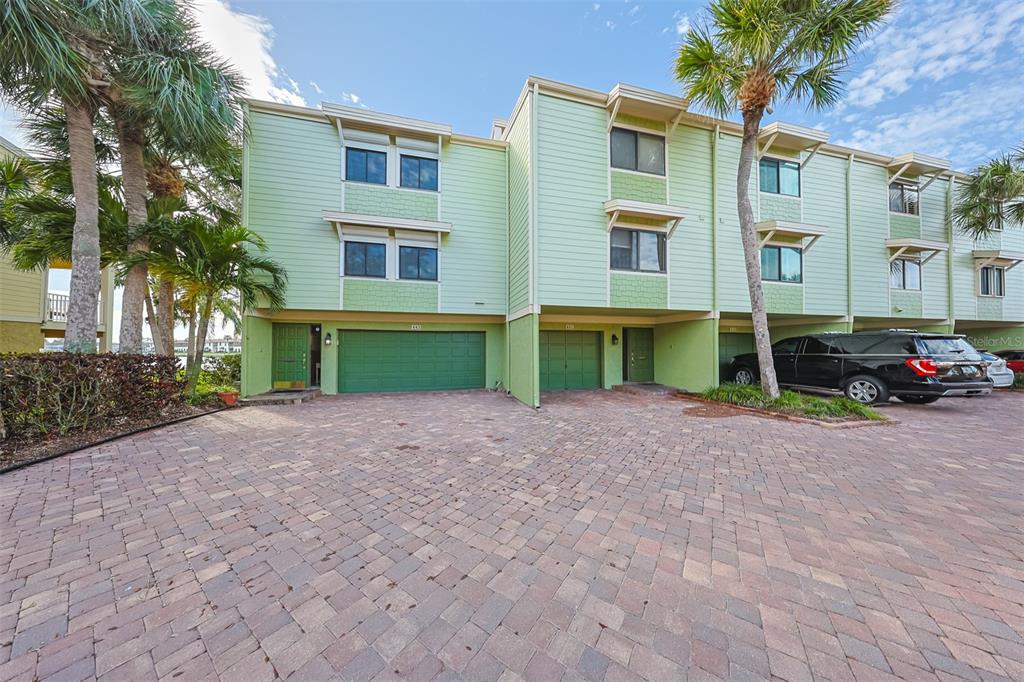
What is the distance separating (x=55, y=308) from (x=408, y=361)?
1337 cm

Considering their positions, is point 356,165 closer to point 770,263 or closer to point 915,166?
point 770,263

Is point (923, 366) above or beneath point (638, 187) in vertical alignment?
beneath

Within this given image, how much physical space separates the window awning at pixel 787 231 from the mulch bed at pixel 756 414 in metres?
5.22

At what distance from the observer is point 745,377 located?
11.2m

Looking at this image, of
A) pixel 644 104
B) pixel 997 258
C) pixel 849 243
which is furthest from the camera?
pixel 997 258

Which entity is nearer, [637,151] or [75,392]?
[75,392]

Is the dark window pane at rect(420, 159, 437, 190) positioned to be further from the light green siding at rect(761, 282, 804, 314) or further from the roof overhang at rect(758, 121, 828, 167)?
the light green siding at rect(761, 282, 804, 314)

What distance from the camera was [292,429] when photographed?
6156 millimetres

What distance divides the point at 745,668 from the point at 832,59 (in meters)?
11.0

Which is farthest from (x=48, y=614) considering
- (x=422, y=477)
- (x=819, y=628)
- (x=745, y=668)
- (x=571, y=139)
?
(x=571, y=139)

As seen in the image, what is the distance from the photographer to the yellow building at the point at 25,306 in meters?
11.1

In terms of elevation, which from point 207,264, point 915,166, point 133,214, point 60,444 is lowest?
point 60,444

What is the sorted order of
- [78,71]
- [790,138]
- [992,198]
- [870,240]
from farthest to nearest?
[992,198] → [870,240] → [790,138] → [78,71]

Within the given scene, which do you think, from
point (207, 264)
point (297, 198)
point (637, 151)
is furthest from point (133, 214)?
point (637, 151)
